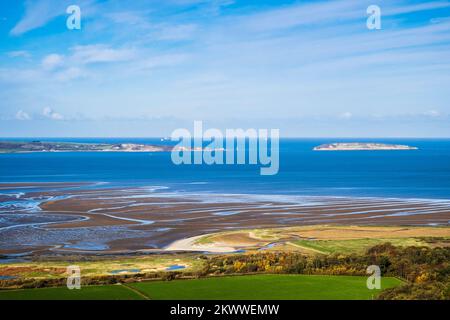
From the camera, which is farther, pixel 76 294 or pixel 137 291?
pixel 137 291

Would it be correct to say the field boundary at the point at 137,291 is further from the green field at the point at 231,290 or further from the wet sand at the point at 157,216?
the wet sand at the point at 157,216

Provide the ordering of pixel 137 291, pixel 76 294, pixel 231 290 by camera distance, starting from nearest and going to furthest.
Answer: pixel 76 294
pixel 137 291
pixel 231 290

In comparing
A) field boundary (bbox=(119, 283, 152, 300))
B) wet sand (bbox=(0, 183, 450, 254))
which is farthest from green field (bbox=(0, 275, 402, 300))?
wet sand (bbox=(0, 183, 450, 254))

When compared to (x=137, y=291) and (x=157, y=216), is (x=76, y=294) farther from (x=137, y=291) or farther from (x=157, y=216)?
(x=157, y=216)

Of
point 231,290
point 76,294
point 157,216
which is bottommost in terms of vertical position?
point 231,290

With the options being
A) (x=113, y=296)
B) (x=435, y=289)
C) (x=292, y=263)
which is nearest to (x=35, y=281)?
(x=113, y=296)

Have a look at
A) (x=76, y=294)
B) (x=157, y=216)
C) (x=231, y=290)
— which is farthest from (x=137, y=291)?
(x=157, y=216)
